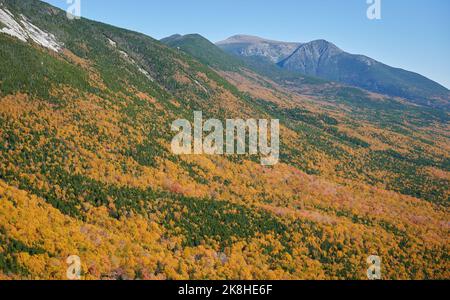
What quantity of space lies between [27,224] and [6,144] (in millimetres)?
23155

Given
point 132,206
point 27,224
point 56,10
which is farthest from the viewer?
point 56,10

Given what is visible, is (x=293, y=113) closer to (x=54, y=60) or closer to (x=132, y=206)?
(x=54, y=60)

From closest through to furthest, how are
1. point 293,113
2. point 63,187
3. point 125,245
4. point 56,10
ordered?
1. point 125,245
2. point 63,187
3. point 56,10
4. point 293,113

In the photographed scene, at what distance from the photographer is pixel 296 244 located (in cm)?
6562

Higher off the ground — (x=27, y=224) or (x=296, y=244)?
(x=27, y=224)

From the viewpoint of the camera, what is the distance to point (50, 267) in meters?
38.3

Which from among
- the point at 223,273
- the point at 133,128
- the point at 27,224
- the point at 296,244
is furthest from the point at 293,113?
the point at 27,224

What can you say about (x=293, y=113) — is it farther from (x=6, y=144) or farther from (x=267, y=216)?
(x=6, y=144)

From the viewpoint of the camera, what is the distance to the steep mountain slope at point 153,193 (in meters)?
46.8

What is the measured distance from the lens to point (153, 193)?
2665 inches

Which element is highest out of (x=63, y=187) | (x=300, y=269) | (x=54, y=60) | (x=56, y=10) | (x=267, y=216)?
(x=56, y=10)

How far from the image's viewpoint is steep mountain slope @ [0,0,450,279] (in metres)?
46.8

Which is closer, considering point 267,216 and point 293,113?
point 267,216

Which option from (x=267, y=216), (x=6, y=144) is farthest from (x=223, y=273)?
(x=6, y=144)
